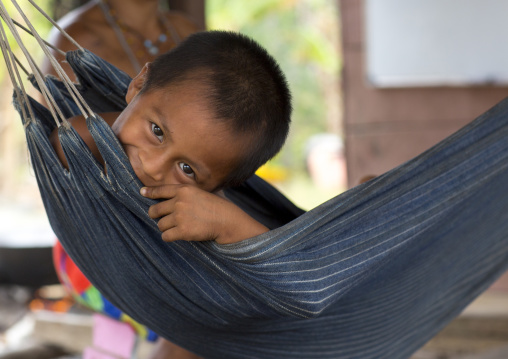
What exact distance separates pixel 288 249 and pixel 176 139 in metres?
0.22

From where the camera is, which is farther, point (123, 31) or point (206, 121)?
point (123, 31)

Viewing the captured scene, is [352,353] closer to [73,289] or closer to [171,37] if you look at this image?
[73,289]

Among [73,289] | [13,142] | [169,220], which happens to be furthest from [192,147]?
[13,142]

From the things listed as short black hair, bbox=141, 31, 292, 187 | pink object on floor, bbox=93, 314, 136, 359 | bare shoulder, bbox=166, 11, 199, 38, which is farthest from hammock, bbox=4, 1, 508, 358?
bare shoulder, bbox=166, 11, 199, 38

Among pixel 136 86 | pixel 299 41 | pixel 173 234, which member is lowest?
pixel 173 234

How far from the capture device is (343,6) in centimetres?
360

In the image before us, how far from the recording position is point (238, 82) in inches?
37.9

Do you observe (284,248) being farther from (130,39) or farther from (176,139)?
(130,39)

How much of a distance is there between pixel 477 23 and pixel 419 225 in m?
2.60

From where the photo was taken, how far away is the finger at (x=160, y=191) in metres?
0.89

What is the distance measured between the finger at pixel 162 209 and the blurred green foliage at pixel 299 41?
7525 mm

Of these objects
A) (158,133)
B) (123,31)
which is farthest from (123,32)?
(158,133)

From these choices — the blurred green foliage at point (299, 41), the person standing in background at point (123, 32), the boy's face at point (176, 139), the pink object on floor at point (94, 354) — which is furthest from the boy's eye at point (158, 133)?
the blurred green foliage at point (299, 41)

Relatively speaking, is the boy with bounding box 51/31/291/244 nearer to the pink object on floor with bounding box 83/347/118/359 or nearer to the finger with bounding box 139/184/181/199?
the finger with bounding box 139/184/181/199
